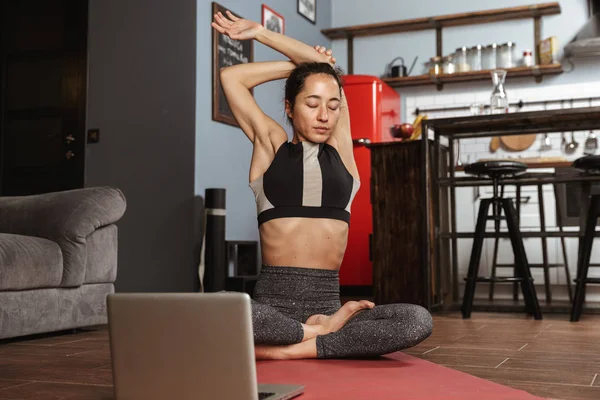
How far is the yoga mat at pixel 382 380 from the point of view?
1.48m

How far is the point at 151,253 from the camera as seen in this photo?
14.6 feet

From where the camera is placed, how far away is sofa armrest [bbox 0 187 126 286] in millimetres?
2934

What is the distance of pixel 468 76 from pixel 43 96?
10.9 ft

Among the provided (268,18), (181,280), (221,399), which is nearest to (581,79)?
(268,18)

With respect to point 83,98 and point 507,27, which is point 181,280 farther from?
point 507,27

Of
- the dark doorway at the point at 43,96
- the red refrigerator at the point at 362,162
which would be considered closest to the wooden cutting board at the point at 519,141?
the red refrigerator at the point at 362,162

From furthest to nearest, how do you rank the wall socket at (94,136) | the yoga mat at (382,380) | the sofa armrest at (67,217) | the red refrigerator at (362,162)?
the red refrigerator at (362,162) < the wall socket at (94,136) < the sofa armrest at (67,217) < the yoga mat at (382,380)

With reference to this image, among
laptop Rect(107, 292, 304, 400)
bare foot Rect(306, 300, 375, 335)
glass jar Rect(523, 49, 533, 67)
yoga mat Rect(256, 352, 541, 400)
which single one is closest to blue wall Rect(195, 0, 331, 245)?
glass jar Rect(523, 49, 533, 67)

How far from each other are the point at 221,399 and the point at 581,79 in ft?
17.1

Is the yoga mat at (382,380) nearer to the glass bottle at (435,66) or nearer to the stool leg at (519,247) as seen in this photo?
the stool leg at (519,247)

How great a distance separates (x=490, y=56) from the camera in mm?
5785

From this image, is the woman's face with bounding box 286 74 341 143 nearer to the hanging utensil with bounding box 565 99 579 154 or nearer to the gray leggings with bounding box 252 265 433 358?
the gray leggings with bounding box 252 265 433 358

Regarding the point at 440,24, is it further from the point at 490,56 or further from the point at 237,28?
the point at 237,28

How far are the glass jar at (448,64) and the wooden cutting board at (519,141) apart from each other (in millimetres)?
722
